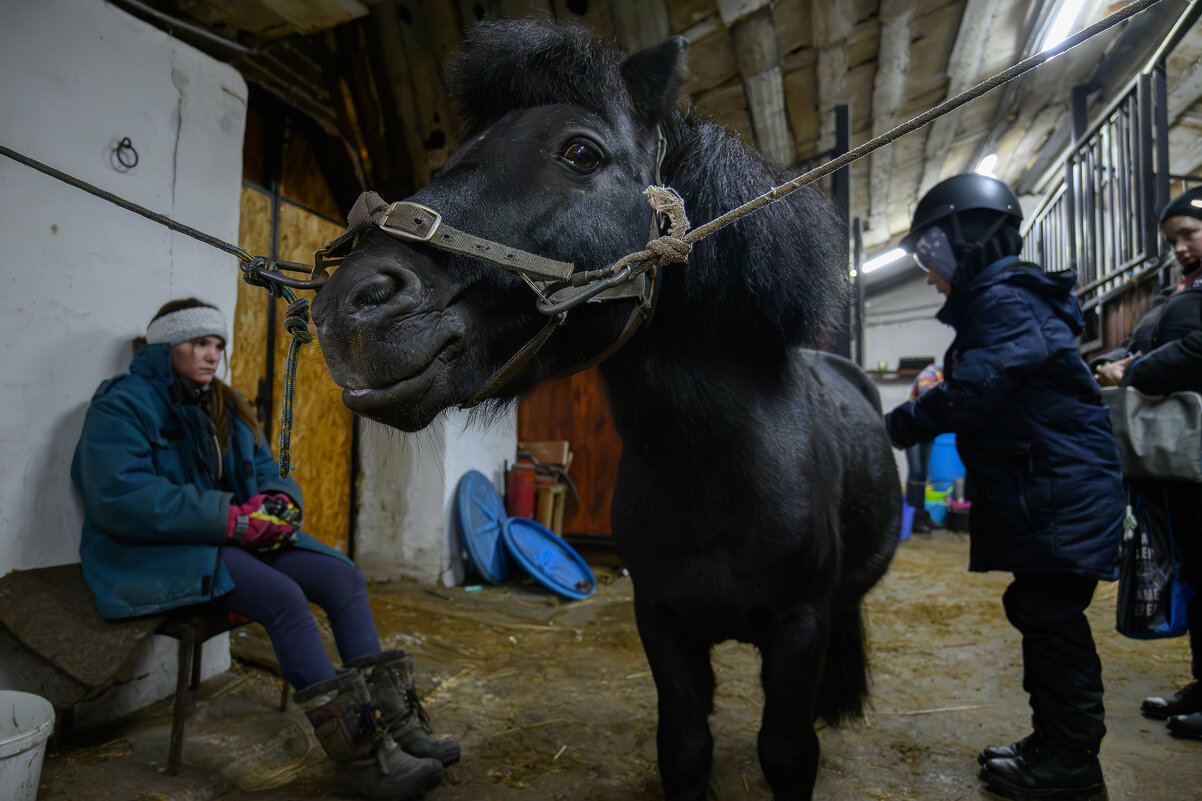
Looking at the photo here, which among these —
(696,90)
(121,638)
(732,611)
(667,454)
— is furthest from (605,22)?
(121,638)

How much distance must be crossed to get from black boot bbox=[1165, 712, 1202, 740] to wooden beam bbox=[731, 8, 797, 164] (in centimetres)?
289

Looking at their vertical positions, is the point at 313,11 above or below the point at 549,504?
above

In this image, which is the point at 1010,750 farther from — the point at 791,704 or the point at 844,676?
the point at 791,704

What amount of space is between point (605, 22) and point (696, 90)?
0.87m

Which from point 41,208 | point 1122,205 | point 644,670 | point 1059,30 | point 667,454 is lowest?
point 644,670

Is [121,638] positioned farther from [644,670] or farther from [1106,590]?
[1106,590]

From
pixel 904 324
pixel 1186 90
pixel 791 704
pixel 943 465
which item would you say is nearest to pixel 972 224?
pixel 791 704

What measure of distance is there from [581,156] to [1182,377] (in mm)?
2359

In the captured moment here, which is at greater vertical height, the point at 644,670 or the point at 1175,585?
the point at 1175,585

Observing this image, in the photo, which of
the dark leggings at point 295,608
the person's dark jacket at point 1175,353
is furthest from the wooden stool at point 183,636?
the person's dark jacket at point 1175,353

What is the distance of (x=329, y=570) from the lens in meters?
2.36

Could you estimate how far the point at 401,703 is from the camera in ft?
7.13

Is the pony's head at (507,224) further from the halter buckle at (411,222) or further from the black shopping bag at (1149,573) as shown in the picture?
the black shopping bag at (1149,573)

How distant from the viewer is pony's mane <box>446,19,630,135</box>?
1.26 meters
